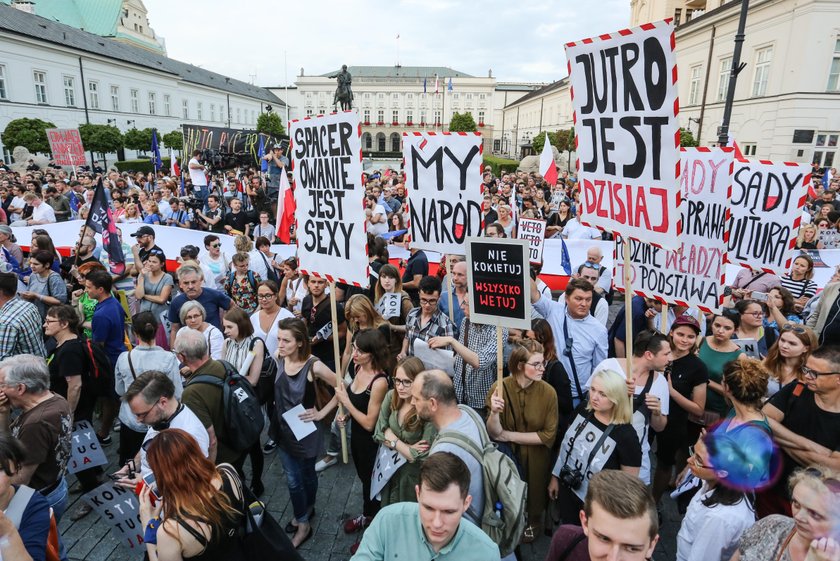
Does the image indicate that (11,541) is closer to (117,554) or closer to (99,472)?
(117,554)

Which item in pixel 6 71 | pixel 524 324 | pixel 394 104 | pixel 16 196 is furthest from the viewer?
pixel 394 104

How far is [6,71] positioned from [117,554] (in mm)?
48685

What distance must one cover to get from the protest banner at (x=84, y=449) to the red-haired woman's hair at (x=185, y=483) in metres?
2.30

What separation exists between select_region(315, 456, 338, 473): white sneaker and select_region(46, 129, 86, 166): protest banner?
1703cm

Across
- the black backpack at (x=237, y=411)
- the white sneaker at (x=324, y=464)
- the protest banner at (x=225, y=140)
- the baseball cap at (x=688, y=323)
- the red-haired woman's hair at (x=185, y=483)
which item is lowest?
the white sneaker at (x=324, y=464)

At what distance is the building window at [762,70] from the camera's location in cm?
3030

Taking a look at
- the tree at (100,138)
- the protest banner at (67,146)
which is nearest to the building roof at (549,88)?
the tree at (100,138)

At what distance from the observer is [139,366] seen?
13.6 feet

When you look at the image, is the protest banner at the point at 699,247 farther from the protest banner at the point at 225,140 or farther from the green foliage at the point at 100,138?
the green foliage at the point at 100,138

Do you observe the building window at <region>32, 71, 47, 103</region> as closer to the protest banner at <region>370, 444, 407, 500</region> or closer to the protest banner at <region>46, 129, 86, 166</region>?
the protest banner at <region>46, 129, 86, 166</region>

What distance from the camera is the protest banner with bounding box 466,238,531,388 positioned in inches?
135

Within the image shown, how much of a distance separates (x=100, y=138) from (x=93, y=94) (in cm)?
1802

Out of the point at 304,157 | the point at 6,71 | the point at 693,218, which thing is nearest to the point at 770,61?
the point at 693,218

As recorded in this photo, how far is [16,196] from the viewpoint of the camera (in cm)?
1288
